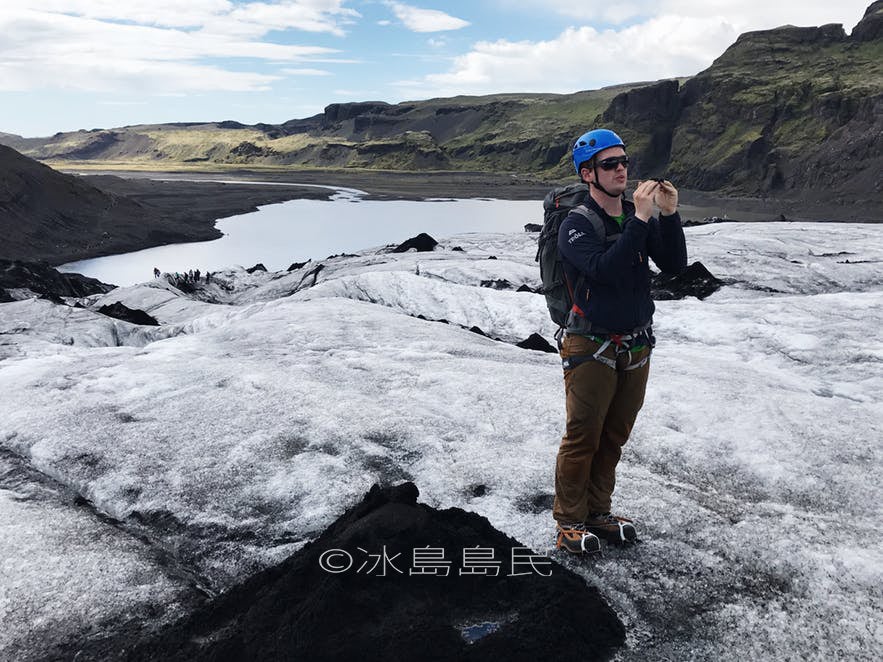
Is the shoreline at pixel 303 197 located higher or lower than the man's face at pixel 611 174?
lower

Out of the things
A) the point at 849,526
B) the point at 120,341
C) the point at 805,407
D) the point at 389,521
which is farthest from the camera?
the point at 120,341

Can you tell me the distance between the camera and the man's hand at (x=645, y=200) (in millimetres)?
4375

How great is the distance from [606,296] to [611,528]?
6.48 feet

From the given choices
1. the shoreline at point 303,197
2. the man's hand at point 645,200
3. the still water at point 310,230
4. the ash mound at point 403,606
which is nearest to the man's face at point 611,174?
the man's hand at point 645,200

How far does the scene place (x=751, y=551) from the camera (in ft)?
17.4

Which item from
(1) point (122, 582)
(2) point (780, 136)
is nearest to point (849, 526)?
(1) point (122, 582)

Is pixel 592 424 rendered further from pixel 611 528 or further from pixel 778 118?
pixel 778 118

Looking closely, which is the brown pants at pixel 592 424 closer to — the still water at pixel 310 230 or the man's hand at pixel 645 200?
the man's hand at pixel 645 200

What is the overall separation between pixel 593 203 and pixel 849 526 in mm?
3773

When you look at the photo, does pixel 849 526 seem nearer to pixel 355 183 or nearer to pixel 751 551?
pixel 751 551

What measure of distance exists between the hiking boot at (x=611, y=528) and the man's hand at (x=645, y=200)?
2.48 meters

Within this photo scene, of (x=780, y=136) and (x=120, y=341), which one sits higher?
(x=780, y=136)

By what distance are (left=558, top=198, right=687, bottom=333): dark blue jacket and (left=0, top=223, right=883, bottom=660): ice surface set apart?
1963 mm

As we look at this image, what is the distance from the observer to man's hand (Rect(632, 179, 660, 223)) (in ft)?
14.4
